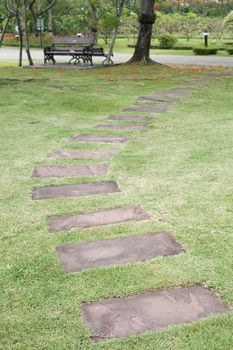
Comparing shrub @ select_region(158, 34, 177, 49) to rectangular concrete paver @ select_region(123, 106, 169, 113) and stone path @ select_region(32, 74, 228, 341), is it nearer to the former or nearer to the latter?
rectangular concrete paver @ select_region(123, 106, 169, 113)

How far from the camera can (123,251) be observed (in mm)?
3406

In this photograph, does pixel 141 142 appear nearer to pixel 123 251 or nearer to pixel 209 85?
pixel 123 251

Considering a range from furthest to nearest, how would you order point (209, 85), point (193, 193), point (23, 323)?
1. point (209, 85)
2. point (193, 193)
3. point (23, 323)

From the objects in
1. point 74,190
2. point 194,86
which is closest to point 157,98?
point 194,86

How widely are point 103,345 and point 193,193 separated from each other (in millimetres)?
2400

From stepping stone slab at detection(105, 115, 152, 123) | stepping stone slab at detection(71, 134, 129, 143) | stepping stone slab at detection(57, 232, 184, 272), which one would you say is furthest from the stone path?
stepping stone slab at detection(105, 115, 152, 123)

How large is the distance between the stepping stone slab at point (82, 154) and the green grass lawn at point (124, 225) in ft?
0.55

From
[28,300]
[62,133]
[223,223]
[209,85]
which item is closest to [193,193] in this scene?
[223,223]

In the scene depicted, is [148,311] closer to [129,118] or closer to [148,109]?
[129,118]

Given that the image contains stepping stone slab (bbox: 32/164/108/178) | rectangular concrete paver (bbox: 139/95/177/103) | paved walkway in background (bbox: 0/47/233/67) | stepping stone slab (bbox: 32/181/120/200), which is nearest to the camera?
stepping stone slab (bbox: 32/181/120/200)

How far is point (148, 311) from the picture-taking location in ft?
8.82

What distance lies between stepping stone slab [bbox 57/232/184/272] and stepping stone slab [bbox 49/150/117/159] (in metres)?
2.35

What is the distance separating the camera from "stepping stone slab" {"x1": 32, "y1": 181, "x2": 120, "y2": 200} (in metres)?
4.55

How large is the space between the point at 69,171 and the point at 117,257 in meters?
2.11
